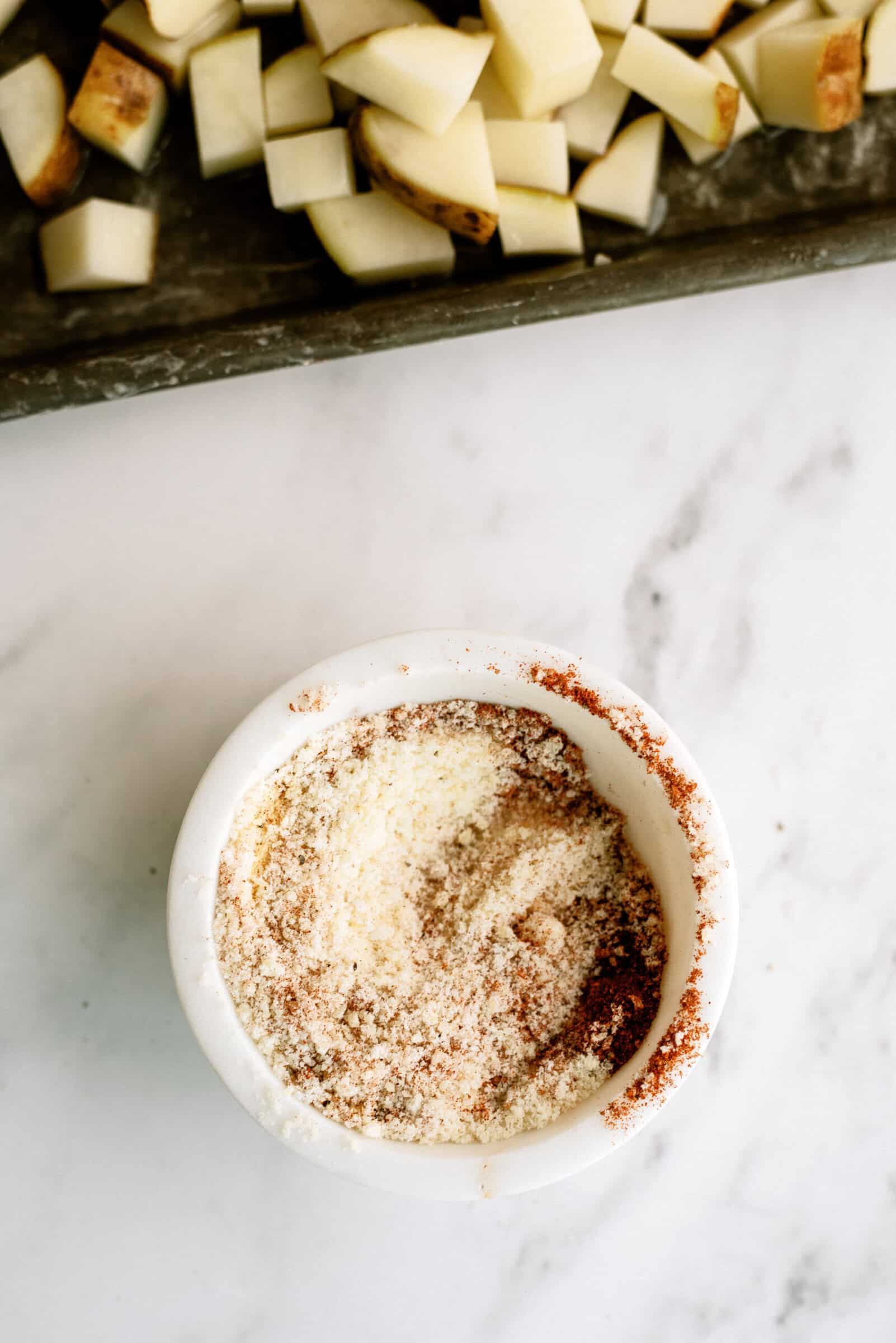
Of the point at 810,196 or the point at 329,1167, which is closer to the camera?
A: the point at 329,1167

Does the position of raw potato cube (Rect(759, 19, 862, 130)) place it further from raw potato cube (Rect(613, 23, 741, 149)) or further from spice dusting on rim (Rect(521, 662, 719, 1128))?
spice dusting on rim (Rect(521, 662, 719, 1128))

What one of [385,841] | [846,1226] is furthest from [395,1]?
[846,1226]

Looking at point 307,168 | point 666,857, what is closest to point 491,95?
point 307,168

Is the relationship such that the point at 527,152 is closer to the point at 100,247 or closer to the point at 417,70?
the point at 417,70

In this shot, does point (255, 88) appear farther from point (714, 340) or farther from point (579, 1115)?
point (579, 1115)

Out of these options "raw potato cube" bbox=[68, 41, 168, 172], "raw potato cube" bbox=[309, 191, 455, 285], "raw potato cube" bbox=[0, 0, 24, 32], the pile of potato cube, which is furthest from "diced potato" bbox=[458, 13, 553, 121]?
"raw potato cube" bbox=[0, 0, 24, 32]

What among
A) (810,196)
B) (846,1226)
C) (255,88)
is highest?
(255,88)
